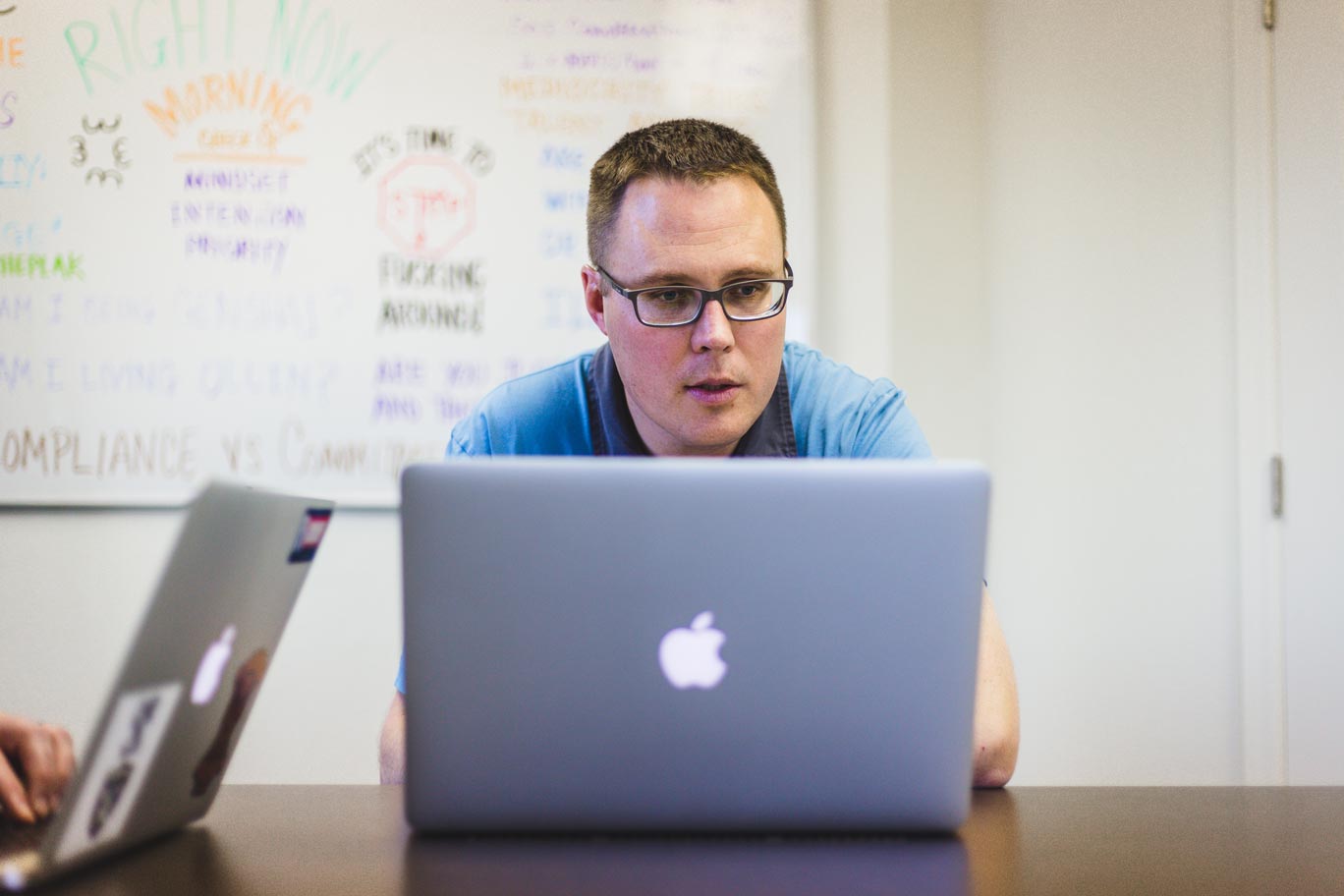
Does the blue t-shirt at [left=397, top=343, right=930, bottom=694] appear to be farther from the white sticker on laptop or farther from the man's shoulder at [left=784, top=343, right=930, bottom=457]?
the white sticker on laptop

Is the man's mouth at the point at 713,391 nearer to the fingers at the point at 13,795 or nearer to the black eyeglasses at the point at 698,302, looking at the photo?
the black eyeglasses at the point at 698,302

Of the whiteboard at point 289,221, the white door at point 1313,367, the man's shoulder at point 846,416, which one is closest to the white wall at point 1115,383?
the white door at point 1313,367

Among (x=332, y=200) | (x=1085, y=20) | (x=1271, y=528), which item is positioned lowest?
(x=1271, y=528)

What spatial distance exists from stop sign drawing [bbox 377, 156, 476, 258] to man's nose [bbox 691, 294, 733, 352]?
118 centimetres

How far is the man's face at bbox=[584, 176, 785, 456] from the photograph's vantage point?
4.43 ft

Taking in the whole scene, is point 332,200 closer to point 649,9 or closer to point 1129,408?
point 649,9

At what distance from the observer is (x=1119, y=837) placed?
0.81 m

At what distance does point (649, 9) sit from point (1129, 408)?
127cm

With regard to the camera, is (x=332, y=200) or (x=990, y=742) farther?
(x=332, y=200)

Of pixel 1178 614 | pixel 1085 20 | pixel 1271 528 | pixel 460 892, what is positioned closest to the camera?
pixel 460 892

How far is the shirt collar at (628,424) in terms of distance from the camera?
1.49 meters

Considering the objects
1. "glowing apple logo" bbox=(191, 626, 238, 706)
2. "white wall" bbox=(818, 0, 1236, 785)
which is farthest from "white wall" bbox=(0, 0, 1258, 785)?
"glowing apple logo" bbox=(191, 626, 238, 706)

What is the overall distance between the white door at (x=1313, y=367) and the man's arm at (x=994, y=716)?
3.35 feet

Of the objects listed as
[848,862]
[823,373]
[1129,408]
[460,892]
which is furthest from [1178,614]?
[460,892]
